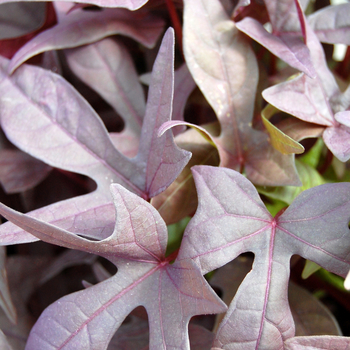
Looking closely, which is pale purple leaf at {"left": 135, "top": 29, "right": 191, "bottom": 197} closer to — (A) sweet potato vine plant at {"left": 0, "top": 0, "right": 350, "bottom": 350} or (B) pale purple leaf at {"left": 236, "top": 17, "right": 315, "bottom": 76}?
(A) sweet potato vine plant at {"left": 0, "top": 0, "right": 350, "bottom": 350}

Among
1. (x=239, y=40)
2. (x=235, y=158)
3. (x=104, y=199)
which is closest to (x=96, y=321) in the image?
(x=104, y=199)

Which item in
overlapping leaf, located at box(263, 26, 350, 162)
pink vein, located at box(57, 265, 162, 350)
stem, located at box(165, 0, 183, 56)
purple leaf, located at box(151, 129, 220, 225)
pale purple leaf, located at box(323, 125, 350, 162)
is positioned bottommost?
pink vein, located at box(57, 265, 162, 350)

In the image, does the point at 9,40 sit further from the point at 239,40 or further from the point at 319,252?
the point at 319,252

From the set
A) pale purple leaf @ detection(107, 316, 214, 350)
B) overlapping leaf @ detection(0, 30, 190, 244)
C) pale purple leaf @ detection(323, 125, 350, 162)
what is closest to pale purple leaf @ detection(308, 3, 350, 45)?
pale purple leaf @ detection(323, 125, 350, 162)

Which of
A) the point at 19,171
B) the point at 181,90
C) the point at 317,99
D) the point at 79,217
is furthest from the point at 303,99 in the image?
the point at 19,171

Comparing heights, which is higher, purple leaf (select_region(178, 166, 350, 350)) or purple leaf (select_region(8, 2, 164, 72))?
purple leaf (select_region(8, 2, 164, 72))

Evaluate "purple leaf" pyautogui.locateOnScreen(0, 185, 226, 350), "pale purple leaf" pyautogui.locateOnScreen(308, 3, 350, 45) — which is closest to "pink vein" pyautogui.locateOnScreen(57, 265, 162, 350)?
"purple leaf" pyautogui.locateOnScreen(0, 185, 226, 350)

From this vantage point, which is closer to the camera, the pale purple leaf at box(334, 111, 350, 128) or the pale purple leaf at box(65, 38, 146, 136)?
the pale purple leaf at box(334, 111, 350, 128)
